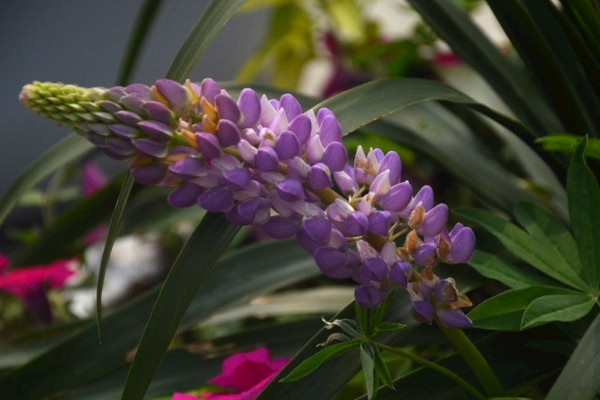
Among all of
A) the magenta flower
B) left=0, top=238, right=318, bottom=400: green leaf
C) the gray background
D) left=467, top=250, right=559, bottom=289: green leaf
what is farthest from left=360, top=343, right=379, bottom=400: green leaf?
the gray background

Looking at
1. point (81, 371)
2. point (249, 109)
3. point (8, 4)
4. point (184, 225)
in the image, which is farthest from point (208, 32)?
point (8, 4)

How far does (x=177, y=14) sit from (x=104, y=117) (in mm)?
1476

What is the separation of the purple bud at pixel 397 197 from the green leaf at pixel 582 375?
4.4 inches

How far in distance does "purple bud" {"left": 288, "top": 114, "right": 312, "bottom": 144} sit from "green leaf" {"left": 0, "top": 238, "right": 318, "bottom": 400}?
0.85 ft

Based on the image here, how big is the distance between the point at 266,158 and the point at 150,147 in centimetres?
→ 5

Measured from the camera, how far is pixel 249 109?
347 millimetres

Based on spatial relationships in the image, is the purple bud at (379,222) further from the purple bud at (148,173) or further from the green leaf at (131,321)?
the green leaf at (131,321)

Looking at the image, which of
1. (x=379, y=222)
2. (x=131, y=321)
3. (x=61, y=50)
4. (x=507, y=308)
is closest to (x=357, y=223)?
(x=379, y=222)

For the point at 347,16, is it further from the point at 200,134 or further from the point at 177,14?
the point at 200,134

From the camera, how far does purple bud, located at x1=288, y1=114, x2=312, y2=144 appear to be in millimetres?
345

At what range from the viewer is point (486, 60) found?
60 cm

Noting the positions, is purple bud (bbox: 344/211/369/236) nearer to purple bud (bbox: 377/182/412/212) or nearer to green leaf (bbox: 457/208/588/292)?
purple bud (bbox: 377/182/412/212)

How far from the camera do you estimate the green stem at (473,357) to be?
15.1 inches

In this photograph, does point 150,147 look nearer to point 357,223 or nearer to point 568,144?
point 357,223
